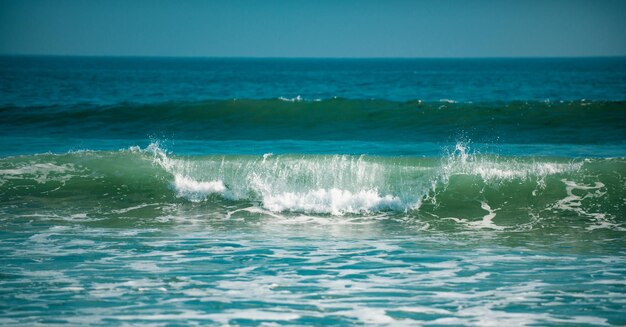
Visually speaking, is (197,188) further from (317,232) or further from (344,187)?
(317,232)

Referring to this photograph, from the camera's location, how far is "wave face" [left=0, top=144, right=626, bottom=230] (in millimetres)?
12648

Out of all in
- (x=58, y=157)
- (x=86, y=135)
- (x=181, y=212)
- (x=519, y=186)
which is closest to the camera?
(x=181, y=212)

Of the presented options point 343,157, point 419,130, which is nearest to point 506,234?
point 343,157

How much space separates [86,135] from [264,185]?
39.3ft

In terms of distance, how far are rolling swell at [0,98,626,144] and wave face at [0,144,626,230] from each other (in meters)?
7.54

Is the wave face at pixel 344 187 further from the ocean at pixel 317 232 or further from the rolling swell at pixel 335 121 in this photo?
the rolling swell at pixel 335 121

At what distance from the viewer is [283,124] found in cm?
2562

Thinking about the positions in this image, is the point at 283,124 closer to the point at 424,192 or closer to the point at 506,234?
the point at 424,192

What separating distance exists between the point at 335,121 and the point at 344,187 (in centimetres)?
1228

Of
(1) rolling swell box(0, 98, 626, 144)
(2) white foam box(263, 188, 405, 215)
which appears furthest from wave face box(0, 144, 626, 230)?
(1) rolling swell box(0, 98, 626, 144)

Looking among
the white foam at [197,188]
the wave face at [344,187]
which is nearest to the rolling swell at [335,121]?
the wave face at [344,187]

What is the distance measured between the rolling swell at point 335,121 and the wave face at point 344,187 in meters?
7.54

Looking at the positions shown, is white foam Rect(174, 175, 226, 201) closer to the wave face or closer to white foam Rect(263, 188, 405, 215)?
the wave face

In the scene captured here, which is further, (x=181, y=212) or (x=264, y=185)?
(x=264, y=185)
